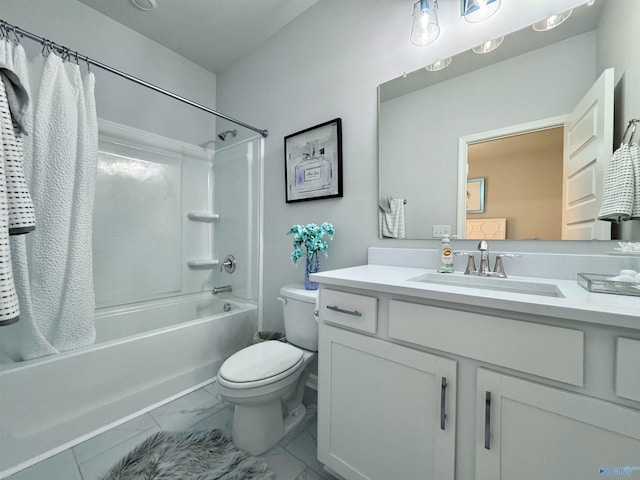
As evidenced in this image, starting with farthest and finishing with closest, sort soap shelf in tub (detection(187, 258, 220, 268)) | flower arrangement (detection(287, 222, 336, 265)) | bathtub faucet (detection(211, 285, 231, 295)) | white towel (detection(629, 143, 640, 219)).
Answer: soap shelf in tub (detection(187, 258, 220, 268)) → bathtub faucet (detection(211, 285, 231, 295)) → flower arrangement (detection(287, 222, 336, 265)) → white towel (detection(629, 143, 640, 219))

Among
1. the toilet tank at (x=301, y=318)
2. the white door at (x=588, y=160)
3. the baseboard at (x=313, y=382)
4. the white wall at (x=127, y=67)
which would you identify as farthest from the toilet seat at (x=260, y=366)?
the white wall at (x=127, y=67)

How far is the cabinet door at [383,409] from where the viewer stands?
0.77 meters

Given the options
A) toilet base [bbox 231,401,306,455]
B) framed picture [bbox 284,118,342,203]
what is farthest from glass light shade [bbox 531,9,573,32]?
toilet base [bbox 231,401,306,455]

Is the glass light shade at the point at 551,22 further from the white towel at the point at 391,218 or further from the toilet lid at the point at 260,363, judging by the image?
the toilet lid at the point at 260,363

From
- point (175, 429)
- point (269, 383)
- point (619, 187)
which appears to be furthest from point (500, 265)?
point (175, 429)

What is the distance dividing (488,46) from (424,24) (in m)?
0.32

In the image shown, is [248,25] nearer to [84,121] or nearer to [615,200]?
[84,121]

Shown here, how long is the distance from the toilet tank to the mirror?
1.87 feet

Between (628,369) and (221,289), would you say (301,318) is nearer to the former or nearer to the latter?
(221,289)

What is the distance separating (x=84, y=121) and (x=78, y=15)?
1.02 m

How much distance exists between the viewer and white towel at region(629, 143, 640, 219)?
2.90 feet

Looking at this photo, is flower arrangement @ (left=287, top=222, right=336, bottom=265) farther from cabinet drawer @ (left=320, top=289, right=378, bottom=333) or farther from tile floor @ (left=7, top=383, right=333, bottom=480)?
tile floor @ (left=7, top=383, right=333, bottom=480)

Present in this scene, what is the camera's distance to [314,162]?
1.75m

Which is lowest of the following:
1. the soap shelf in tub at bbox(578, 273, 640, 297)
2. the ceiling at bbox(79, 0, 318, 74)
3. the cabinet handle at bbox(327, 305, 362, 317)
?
the cabinet handle at bbox(327, 305, 362, 317)
